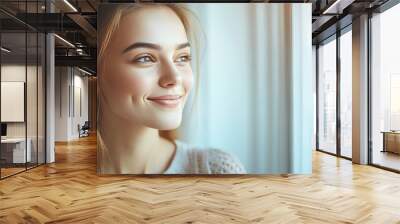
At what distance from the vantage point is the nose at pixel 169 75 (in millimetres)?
6285

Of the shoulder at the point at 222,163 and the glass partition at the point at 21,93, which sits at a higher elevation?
the glass partition at the point at 21,93

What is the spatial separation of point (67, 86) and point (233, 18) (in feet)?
36.9

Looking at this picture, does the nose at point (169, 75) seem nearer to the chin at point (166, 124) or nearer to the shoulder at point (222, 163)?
the chin at point (166, 124)

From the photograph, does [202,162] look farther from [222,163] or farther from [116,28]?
[116,28]

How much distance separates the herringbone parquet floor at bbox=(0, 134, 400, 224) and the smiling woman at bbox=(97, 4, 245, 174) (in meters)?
0.30

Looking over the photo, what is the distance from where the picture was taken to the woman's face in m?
6.29

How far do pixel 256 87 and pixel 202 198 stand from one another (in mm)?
2463

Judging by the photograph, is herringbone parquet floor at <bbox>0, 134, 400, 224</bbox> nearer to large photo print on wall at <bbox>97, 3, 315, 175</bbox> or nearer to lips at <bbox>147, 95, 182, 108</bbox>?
large photo print on wall at <bbox>97, 3, 315, 175</bbox>

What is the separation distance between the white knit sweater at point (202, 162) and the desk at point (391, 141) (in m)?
3.41

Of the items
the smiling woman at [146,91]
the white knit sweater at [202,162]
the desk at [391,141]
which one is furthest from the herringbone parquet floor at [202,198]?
the desk at [391,141]

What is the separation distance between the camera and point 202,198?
492cm

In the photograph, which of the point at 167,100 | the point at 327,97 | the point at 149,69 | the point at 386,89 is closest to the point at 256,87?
the point at 167,100

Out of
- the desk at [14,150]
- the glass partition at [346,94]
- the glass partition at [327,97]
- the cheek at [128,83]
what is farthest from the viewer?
the glass partition at [327,97]

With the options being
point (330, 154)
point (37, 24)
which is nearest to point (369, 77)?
point (330, 154)
